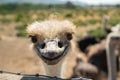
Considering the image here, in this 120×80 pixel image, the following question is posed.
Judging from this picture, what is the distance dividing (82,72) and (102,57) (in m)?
2.26

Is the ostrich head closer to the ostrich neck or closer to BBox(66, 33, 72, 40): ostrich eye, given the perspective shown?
BBox(66, 33, 72, 40): ostrich eye

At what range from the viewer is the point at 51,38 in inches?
85.4

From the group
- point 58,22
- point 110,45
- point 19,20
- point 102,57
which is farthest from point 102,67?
point 19,20

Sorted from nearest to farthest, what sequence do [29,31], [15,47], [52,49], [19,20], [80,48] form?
1. [52,49]
2. [29,31]
3. [80,48]
4. [15,47]
5. [19,20]

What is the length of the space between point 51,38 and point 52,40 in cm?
3

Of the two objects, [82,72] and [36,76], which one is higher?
[82,72]

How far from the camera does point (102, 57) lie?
9281 millimetres

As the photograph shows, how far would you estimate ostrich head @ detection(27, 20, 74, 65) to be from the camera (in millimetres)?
2061

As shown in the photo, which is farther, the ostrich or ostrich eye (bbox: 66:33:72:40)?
ostrich eye (bbox: 66:33:72:40)

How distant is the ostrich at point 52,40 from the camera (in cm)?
207

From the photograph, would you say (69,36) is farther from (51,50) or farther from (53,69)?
(51,50)

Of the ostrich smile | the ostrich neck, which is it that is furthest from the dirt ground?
the ostrich smile

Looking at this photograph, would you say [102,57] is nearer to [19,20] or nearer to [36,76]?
[36,76]

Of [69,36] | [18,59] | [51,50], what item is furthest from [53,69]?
[18,59]
